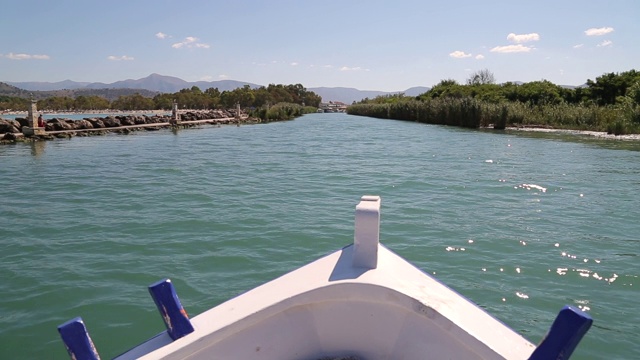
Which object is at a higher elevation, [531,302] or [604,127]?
[604,127]

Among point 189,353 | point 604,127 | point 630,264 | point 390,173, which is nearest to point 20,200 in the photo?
point 390,173

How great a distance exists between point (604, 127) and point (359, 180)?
79.3ft

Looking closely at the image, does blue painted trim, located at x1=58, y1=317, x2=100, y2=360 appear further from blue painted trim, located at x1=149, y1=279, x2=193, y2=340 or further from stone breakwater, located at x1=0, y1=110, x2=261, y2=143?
stone breakwater, located at x1=0, y1=110, x2=261, y2=143

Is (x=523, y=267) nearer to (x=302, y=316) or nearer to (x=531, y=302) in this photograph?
(x=531, y=302)

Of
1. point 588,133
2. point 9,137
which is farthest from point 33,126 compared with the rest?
point 588,133

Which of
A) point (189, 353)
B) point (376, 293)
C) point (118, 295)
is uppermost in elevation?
point (376, 293)

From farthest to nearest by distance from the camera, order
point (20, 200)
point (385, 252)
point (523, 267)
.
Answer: point (20, 200) → point (523, 267) → point (385, 252)

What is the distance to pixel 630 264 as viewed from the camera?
6617 millimetres

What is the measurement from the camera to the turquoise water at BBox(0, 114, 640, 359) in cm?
518

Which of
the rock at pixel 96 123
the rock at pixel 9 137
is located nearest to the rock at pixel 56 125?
the rock at pixel 96 123

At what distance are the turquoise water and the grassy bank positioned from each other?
14.2m

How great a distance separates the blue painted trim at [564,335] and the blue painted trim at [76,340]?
1938mm

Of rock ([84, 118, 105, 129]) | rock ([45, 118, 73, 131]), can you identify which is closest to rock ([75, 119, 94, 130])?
rock ([84, 118, 105, 129])

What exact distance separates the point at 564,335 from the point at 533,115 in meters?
38.5
